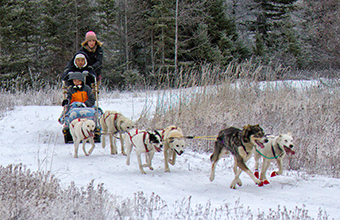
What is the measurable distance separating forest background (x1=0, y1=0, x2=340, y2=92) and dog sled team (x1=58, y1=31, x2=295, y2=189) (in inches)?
481

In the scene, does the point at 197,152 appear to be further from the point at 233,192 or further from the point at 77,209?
the point at 77,209

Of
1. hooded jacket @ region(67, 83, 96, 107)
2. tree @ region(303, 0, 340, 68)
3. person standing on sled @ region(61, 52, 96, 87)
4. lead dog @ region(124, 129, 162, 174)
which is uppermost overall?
tree @ region(303, 0, 340, 68)

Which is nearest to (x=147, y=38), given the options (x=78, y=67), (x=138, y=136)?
(x=78, y=67)

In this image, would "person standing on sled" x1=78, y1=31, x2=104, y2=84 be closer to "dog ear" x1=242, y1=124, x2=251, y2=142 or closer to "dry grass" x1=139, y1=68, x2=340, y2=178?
"dry grass" x1=139, y1=68, x2=340, y2=178

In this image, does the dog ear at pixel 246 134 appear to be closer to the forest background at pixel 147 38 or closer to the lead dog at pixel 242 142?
the lead dog at pixel 242 142

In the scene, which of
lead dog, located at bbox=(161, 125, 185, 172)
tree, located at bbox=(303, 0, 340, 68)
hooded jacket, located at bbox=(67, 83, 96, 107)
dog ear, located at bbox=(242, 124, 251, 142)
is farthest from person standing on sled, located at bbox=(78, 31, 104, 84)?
tree, located at bbox=(303, 0, 340, 68)

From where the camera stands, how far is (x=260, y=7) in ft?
79.6

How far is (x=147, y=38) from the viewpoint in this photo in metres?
21.3

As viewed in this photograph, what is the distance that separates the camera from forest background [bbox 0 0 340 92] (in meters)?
18.8

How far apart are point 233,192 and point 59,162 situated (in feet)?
8.43

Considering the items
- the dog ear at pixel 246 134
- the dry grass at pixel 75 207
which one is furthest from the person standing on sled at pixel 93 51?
the dog ear at pixel 246 134

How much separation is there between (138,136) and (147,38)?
18.0 meters

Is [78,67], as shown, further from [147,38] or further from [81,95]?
[147,38]

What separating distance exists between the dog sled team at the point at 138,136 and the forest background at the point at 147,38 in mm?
12224
